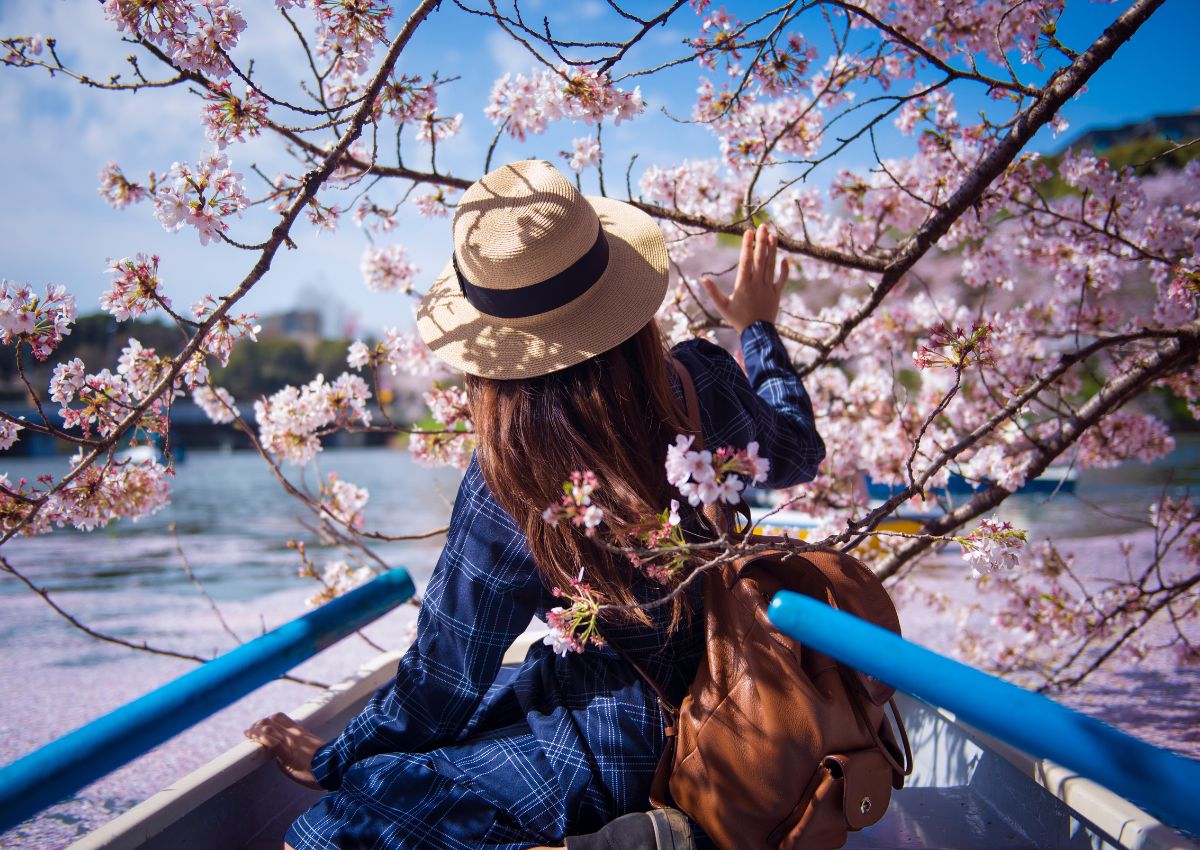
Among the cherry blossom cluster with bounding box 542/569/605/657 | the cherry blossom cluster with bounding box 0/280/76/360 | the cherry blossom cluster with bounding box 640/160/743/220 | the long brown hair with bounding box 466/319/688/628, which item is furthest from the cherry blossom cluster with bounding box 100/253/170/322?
the cherry blossom cluster with bounding box 640/160/743/220

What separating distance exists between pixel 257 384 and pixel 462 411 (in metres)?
26.7

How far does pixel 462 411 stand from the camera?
235cm

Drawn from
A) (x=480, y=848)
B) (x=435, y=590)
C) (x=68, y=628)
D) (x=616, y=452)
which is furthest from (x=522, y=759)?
(x=68, y=628)

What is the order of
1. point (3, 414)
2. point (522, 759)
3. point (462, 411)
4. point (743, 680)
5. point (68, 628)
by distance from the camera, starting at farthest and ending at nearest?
point (68, 628)
point (462, 411)
point (3, 414)
point (522, 759)
point (743, 680)

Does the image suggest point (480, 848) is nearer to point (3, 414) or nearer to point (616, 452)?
point (616, 452)

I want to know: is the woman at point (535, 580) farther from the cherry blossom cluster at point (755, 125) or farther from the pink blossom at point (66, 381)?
the cherry blossom cluster at point (755, 125)

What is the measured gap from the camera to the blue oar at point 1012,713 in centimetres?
77

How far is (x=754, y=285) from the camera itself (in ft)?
5.09

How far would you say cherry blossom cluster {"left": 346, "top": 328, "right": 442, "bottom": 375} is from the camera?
2.50 m

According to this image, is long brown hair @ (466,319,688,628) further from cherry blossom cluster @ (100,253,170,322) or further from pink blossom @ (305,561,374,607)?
pink blossom @ (305,561,374,607)

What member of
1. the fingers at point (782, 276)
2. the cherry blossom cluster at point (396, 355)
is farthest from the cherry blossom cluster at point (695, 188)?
the fingers at point (782, 276)

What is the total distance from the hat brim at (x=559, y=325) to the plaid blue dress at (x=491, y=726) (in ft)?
0.57

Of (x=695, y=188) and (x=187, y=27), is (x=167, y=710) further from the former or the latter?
(x=695, y=188)

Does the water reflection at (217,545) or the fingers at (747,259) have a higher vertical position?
the water reflection at (217,545)
